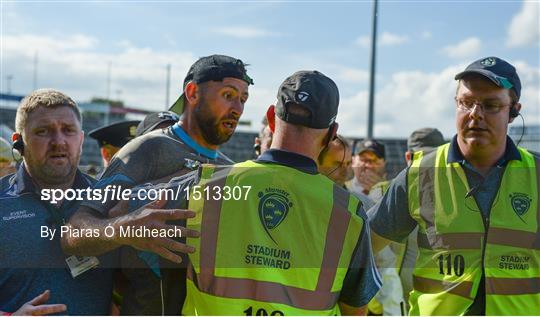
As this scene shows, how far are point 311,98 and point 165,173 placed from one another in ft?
2.67

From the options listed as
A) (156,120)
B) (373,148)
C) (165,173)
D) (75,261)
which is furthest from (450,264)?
(373,148)

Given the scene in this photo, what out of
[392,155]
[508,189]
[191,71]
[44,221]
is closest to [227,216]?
[44,221]

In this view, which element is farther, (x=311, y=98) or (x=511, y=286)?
(x=511, y=286)

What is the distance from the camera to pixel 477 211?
274 cm

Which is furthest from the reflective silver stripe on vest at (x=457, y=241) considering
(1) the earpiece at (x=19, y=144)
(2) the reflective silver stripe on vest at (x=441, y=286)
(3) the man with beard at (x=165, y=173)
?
(1) the earpiece at (x=19, y=144)

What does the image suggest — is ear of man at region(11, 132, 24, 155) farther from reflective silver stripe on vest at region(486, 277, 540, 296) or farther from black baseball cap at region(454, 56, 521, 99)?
reflective silver stripe on vest at region(486, 277, 540, 296)

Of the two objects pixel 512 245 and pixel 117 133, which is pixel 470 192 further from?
pixel 117 133

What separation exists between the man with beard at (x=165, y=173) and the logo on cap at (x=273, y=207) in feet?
0.96

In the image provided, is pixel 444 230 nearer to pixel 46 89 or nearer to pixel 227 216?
pixel 227 216

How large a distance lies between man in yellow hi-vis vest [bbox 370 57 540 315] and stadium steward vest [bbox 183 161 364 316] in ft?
Result: 2.09

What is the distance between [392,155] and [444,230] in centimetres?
899

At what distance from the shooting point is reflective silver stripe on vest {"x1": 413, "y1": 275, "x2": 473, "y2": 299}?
2723mm

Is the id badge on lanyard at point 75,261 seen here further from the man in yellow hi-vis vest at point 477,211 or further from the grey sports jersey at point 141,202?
the man in yellow hi-vis vest at point 477,211

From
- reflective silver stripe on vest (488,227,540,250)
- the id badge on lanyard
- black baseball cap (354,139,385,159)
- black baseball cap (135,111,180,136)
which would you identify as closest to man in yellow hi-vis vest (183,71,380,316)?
the id badge on lanyard
